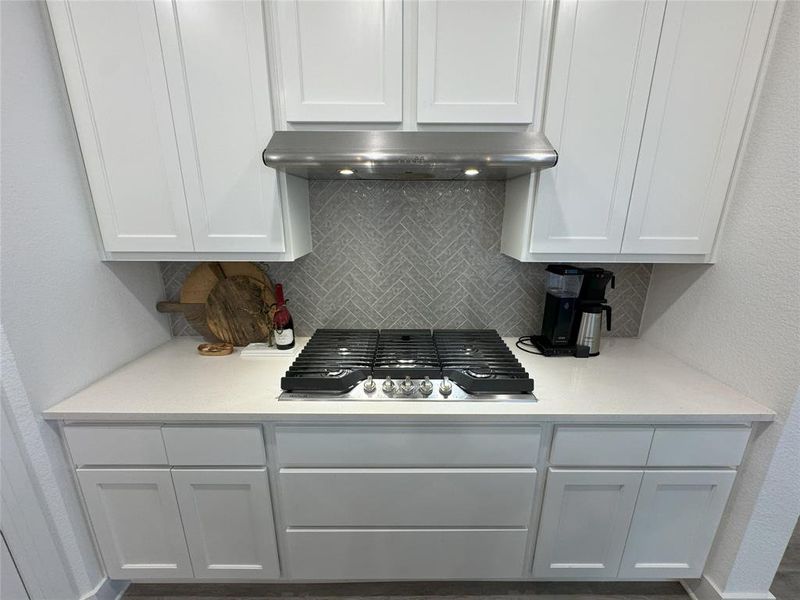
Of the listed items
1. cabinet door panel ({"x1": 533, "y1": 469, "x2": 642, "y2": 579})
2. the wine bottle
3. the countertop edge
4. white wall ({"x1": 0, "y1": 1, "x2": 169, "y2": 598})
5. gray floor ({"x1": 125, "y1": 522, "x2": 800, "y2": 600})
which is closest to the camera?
white wall ({"x1": 0, "y1": 1, "x2": 169, "y2": 598})

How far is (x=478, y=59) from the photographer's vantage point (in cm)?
111

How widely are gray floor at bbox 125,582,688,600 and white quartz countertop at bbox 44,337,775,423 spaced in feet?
2.99

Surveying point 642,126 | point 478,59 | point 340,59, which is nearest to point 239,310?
point 340,59

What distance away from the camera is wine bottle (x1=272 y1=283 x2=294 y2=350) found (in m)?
1.54

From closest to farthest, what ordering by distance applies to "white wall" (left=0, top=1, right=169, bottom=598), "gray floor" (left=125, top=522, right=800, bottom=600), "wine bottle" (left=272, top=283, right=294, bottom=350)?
1. "white wall" (left=0, top=1, right=169, bottom=598)
2. "gray floor" (left=125, top=522, right=800, bottom=600)
3. "wine bottle" (left=272, top=283, right=294, bottom=350)

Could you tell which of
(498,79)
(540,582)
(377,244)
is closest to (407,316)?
(377,244)

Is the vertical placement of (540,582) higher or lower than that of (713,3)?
lower

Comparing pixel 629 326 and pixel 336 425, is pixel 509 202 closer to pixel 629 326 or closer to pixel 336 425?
pixel 629 326

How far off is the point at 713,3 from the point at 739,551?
1.93 metres

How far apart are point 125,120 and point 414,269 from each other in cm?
124

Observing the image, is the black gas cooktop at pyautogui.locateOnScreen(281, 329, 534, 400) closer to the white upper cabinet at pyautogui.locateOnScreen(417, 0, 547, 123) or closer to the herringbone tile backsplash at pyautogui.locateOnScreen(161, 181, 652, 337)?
the herringbone tile backsplash at pyautogui.locateOnScreen(161, 181, 652, 337)

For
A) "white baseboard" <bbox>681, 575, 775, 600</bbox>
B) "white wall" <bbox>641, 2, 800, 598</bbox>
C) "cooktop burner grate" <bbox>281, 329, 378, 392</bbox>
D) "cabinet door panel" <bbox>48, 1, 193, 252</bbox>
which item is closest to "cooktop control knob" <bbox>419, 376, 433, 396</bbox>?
"cooktop burner grate" <bbox>281, 329, 378, 392</bbox>

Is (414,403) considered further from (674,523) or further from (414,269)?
(674,523)

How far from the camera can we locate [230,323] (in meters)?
1.61
